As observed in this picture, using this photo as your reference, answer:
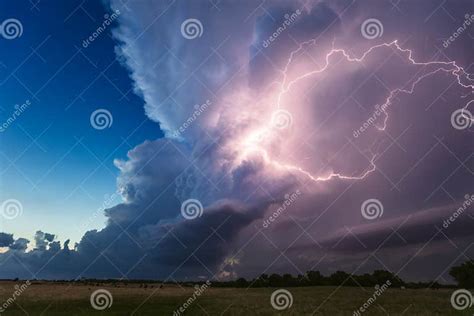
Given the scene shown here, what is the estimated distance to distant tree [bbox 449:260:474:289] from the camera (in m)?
79.5

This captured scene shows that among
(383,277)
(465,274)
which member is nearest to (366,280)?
(383,277)

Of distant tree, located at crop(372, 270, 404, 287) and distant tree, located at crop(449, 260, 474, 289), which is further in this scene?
distant tree, located at crop(372, 270, 404, 287)

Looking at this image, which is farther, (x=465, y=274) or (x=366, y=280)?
(x=366, y=280)

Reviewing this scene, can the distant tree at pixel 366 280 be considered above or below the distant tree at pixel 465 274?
above

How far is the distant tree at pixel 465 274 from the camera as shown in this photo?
79.5 meters

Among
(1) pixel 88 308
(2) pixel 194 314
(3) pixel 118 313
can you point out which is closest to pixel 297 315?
(2) pixel 194 314

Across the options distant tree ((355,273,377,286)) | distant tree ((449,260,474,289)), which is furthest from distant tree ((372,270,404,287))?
distant tree ((449,260,474,289))

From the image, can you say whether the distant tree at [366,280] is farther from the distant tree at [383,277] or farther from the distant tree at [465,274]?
the distant tree at [465,274]

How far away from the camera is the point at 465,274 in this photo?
80.2m

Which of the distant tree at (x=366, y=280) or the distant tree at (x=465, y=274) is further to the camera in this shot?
the distant tree at (x=366, y=280)

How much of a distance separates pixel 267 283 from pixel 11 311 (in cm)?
7384

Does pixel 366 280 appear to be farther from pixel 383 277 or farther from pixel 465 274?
pixel 465 274

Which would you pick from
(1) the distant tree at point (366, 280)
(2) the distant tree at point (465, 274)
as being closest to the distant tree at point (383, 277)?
(1) the distant tree at point (366, 280)

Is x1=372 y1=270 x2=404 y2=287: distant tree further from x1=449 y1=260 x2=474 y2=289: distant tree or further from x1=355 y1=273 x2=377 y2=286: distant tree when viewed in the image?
x1=449 y1=260 x2=474 y2=289: distant tree
